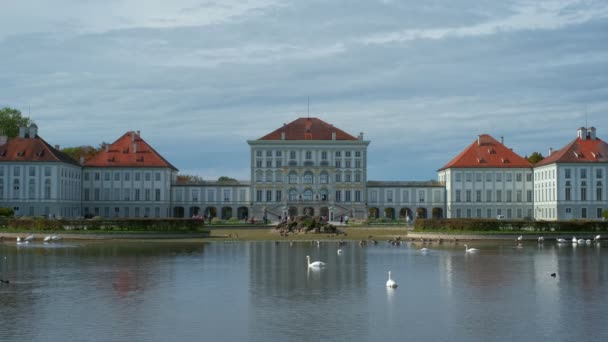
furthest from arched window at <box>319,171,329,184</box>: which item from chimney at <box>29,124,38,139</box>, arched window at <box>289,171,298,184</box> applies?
chimney at <box>29,124,38,139</box>

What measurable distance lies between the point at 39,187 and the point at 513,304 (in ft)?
241

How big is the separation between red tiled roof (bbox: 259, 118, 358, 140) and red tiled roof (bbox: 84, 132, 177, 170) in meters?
13.4

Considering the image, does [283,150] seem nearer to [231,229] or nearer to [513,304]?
[231,229]

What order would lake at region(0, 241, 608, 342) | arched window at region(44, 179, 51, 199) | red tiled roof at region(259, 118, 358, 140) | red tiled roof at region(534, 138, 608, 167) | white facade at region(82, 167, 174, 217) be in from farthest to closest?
red tiled roof at region(259, 118, 358, 140), white facade at region(82, 167, 174, 217), red tiled roof at region(534, 138, 608, 167), arched window at region(44, 179, 51, 199), lake at region(0, 241, 608, 342)

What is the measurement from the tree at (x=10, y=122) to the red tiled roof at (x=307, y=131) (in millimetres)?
29306

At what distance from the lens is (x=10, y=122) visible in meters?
102

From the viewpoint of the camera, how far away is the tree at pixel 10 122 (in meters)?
101

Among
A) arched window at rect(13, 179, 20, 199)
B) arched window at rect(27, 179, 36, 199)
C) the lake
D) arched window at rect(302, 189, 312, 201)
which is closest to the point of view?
the lake

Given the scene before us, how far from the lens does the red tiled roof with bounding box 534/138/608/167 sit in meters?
89.8

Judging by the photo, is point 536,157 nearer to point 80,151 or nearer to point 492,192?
point 492,192

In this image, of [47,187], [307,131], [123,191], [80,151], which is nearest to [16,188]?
[47,187]

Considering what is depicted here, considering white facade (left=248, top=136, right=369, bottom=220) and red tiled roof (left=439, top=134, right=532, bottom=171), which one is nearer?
red tiled roof (left=439, top=134, right=532, bottom=171)

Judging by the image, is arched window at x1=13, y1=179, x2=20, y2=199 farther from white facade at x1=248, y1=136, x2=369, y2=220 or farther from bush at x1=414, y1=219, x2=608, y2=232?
bush at x1=414, y1=219, x2=608, y2=232

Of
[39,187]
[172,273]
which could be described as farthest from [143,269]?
[39,187]
